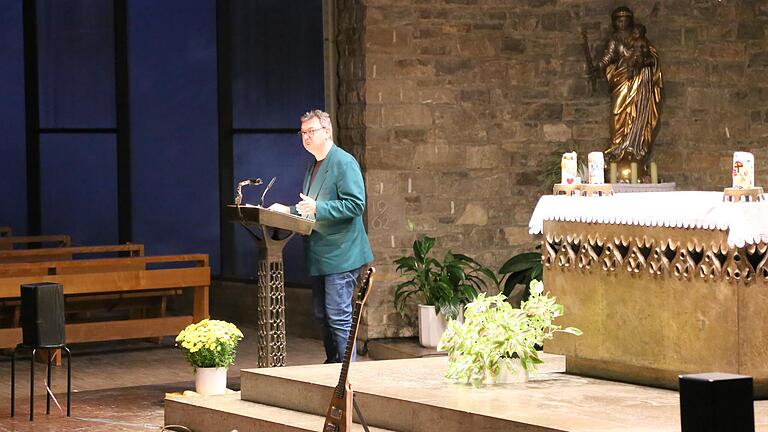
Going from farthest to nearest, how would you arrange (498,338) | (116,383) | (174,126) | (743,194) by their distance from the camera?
(174,126)
(116,383)
(498,338)
(743,194)

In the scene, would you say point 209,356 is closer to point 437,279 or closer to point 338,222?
point 338,222

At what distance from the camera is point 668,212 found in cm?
610

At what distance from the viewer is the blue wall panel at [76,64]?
13.4 m

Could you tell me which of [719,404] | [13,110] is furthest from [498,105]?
[719,404]

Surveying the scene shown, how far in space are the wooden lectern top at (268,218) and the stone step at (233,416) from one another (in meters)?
0.90

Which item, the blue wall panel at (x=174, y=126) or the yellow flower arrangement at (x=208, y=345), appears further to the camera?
the blue wall panel at (x=174, y=126)

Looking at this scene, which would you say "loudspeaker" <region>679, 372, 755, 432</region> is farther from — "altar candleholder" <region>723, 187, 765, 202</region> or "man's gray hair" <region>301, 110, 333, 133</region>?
"man's gray hair" <region>301, 110, 333, 133</region>

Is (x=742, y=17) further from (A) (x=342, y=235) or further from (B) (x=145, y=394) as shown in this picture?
(B) (x=145, y=394)

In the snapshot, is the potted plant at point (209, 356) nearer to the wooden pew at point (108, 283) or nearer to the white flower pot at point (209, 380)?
the white flower pot at point (209, 380)

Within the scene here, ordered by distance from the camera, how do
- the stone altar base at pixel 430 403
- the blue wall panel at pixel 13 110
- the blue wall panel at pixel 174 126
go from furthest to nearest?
1. the blue wall panel at pixel 13 110
2. the blue wall panel at pixel 174 126
3. the stone altar base at pixel 430 403

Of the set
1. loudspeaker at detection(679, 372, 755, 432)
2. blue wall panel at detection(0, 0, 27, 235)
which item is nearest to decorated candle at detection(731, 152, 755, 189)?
loudspeaker at detection(679, 372, 755, 432)

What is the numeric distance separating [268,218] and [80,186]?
6.88m

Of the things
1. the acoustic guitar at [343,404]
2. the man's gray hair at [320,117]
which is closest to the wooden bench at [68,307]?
the man's gray hair at [320,117]

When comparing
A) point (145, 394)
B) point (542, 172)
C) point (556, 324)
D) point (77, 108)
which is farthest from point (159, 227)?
point (556, 324)
